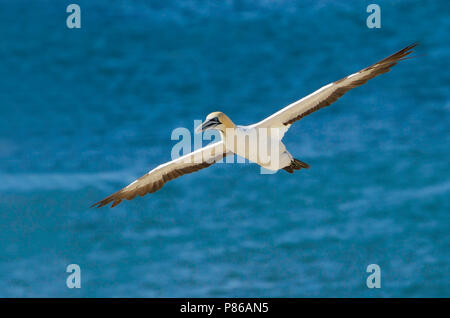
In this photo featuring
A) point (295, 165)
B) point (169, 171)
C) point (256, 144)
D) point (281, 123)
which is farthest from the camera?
point (169, 171)

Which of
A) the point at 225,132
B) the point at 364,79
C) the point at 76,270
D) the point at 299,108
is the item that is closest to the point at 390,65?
the point at 364,79

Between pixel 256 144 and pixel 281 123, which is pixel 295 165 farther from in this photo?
pixel 256 144

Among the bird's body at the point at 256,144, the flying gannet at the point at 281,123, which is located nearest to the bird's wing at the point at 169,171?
the flying gannet at the point at 281,123

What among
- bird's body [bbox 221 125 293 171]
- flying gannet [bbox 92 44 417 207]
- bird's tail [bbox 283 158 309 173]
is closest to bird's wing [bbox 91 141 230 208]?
flying gannet [bbox 92 44 417 207]

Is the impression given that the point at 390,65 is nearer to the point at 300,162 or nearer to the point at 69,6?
the point at 300,162

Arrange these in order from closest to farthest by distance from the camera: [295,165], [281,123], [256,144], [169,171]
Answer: [256,144] → [281,123] → [295,165] → [169,171]

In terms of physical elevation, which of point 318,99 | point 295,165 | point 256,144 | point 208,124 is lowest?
point 295,165

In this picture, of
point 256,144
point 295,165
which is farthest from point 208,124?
point 295,165

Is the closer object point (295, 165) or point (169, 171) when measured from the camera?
point (295, 165)
